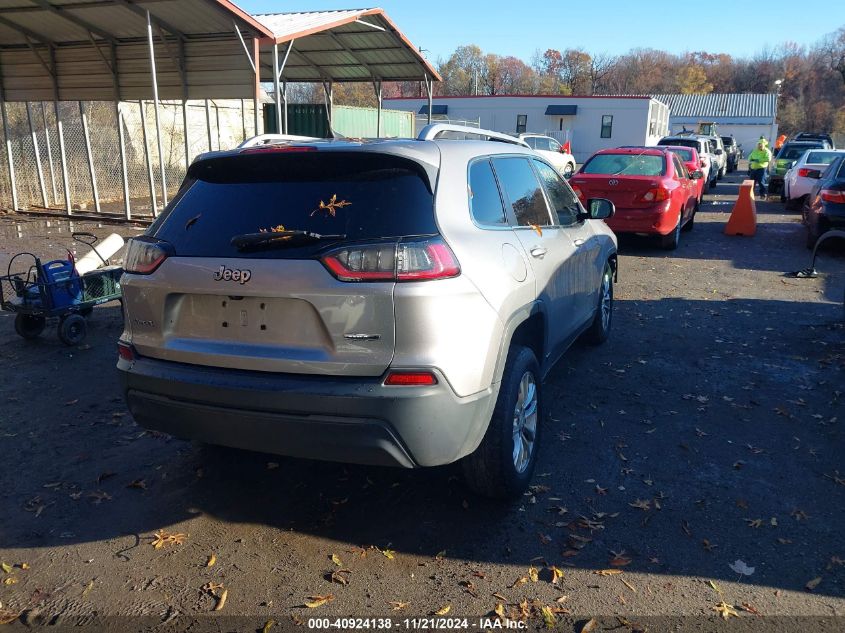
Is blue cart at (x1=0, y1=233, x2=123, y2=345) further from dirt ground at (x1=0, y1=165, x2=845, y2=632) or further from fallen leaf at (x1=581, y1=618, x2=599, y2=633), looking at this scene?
fallen leaf at (x1=581, y1=618, x2=599, y2=633)

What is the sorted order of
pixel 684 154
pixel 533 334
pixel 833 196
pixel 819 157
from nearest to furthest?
1. pixel 533 334
2. pixel 833 196
3. pixel 684 154
4. pixel 819 157

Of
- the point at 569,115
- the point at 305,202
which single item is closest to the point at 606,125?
the point at 569,115

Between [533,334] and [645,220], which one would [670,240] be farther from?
[533,334]

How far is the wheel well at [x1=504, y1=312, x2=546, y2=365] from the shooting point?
3793mm

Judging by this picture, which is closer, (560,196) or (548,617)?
(548,617)

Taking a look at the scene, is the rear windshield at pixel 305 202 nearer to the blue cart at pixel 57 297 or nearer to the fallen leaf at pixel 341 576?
the fallen leaf at pixel 341 576

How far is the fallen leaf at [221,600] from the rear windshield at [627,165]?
33.0 feet

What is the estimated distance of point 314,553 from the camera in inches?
130

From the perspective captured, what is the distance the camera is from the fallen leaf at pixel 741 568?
3.18 meters

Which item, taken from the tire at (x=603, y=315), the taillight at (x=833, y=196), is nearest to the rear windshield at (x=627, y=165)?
the taillight at (x=833, y=196)

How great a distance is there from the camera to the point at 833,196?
11.3 metres

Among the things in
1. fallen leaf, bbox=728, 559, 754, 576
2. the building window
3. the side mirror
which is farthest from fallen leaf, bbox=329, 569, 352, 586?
the building window

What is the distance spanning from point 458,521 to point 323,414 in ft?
3.64

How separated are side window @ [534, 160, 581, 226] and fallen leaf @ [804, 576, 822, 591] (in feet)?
8.86
